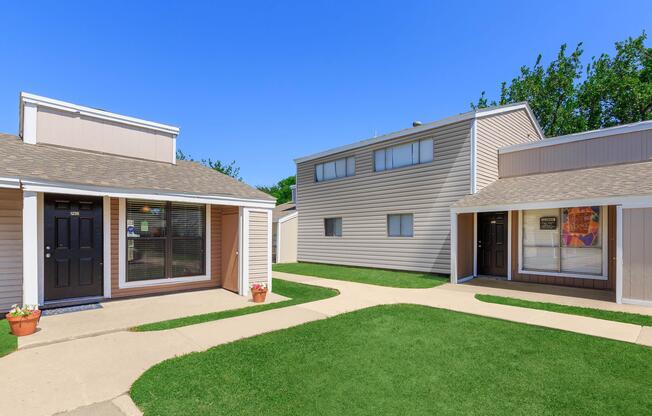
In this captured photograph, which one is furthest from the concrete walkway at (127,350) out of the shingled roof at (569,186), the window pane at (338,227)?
the window pane at (338,227)

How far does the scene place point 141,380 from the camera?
350 cm

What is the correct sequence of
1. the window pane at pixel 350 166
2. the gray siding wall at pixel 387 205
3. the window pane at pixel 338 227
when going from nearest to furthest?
1. the gray siding wall at pixel 387 205
2. the window pane at pixel 350 166
3. the window pane at pixel 338 227

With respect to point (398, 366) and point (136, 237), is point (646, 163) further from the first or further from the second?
point (136, 237)

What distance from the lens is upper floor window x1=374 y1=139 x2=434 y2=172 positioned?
1215cm

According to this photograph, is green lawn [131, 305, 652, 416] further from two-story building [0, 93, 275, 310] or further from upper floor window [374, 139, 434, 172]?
upper floor window [374, 139, 434, 172]

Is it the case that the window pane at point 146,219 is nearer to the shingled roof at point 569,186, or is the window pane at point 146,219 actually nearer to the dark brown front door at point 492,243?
the shingled roof at point 569,186

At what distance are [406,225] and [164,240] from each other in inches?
349

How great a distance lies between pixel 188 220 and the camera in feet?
28.0

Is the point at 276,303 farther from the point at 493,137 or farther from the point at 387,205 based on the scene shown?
the point at 493,137

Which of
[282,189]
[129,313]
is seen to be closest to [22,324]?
[129,313]

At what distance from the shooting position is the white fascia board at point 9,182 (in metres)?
5.32

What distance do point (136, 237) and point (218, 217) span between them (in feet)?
7.04

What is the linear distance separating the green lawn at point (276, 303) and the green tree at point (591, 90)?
79.3 ft

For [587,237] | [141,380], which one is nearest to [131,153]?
[141,380]
